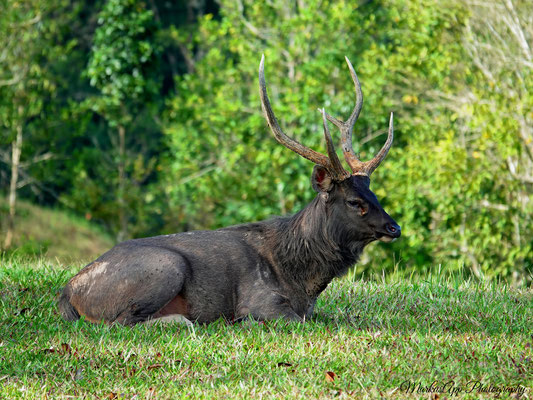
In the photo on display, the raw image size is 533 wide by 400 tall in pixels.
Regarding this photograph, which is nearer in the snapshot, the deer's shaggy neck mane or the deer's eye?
the deer's eye

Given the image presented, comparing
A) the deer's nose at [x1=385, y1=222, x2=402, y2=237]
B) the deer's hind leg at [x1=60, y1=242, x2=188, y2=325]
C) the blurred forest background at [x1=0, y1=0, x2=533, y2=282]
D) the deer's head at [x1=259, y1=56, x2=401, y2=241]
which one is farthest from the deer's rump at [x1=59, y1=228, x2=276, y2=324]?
the blurred forest background at [x1=0, y1=0, x2=533, y2=282]

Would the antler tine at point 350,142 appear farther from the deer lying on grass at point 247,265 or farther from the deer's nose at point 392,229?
the deer's nose at point 392,229

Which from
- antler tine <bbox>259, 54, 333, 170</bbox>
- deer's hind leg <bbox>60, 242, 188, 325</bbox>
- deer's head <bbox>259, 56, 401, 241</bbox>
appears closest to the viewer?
deer's hind leg <bbox>60, 242, 188, 325</bbox>

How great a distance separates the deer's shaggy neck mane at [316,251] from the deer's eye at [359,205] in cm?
19

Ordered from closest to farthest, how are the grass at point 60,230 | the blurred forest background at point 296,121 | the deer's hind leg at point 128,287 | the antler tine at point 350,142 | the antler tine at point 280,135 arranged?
the deer's hind leg at point 128,287
the antler tine at point 280,135
the antler tine at point 350,142
the blurred forest background at point 296,121
the grass at point 60,230

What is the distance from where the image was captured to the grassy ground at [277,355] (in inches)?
182

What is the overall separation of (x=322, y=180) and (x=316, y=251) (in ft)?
1.93

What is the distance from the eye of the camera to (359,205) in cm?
648

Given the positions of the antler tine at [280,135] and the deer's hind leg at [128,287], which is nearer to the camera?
the deer's hind leg at [128,287]

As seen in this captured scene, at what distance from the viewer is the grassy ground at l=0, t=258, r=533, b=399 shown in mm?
4629

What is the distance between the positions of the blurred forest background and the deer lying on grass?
3.85 m

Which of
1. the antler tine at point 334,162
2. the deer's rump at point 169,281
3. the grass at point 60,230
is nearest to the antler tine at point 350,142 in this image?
the antler tine at point 334,162

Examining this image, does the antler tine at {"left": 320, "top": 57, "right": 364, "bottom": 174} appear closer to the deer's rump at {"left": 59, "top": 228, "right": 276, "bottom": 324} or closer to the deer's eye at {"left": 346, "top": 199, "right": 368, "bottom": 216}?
the deer's eye at {"left": 346, "top": 199, "right": 368, "bottom": 216}

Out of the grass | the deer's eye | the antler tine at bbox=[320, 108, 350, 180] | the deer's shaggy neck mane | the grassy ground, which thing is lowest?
the grass
